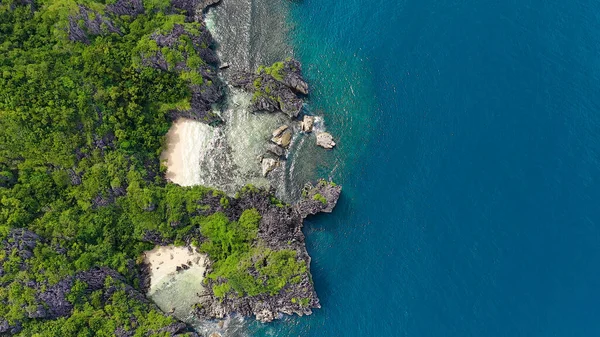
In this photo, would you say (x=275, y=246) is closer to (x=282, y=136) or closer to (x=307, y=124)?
(x=282, y=136)

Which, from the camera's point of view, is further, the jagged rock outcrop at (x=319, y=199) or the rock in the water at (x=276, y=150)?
the rock in the water at (x=276, y=150)

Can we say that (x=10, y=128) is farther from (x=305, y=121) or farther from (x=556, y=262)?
(x=556, y=262)

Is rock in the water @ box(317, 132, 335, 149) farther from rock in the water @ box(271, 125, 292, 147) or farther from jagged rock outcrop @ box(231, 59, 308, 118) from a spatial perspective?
jagged rock outcrop @ box(231, 59, 308, 118)

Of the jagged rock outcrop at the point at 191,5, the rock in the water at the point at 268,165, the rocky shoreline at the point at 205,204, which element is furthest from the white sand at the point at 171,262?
the jagged rock outcrop at the point at 191,5

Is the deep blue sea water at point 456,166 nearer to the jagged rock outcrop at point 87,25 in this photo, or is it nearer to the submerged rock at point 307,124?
the submerged rock at point 307,124

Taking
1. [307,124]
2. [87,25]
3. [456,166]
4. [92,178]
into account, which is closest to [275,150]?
[307,124]

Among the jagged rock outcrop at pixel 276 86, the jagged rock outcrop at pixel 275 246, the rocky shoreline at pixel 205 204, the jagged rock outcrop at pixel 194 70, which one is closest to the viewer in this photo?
the rocky shoreline at pixel 205 204
